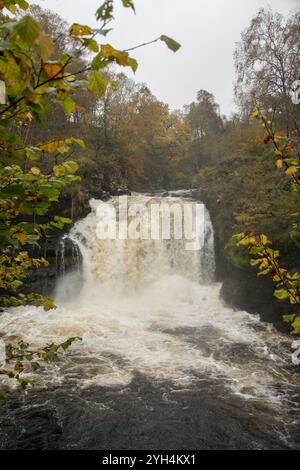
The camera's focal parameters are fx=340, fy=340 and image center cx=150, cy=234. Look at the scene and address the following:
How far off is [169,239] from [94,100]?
1310cm

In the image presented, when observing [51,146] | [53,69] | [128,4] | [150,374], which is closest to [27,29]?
[53,69]

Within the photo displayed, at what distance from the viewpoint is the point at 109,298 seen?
1496cm

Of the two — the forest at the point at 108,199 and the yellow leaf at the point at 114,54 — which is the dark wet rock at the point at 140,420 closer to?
the forest at the point at 108,199

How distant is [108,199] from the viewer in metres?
18.9

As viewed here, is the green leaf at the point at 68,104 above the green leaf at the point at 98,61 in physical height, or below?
below

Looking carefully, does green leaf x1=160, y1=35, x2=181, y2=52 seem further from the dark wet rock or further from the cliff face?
the cliff face

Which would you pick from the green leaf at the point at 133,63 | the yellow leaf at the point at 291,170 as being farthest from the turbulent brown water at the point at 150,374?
the green leaf at the point at 133,63

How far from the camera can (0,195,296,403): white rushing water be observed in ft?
25.4

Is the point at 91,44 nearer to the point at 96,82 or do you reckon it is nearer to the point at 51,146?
the point at 96,82

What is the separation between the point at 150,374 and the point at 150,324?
3.99m

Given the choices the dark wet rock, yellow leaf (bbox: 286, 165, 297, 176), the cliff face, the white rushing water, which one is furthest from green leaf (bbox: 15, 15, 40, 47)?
the cliff face

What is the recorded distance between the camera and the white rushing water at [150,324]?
7734 millimetres

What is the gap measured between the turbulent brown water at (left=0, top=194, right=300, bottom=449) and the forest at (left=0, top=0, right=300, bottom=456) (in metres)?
0.07
